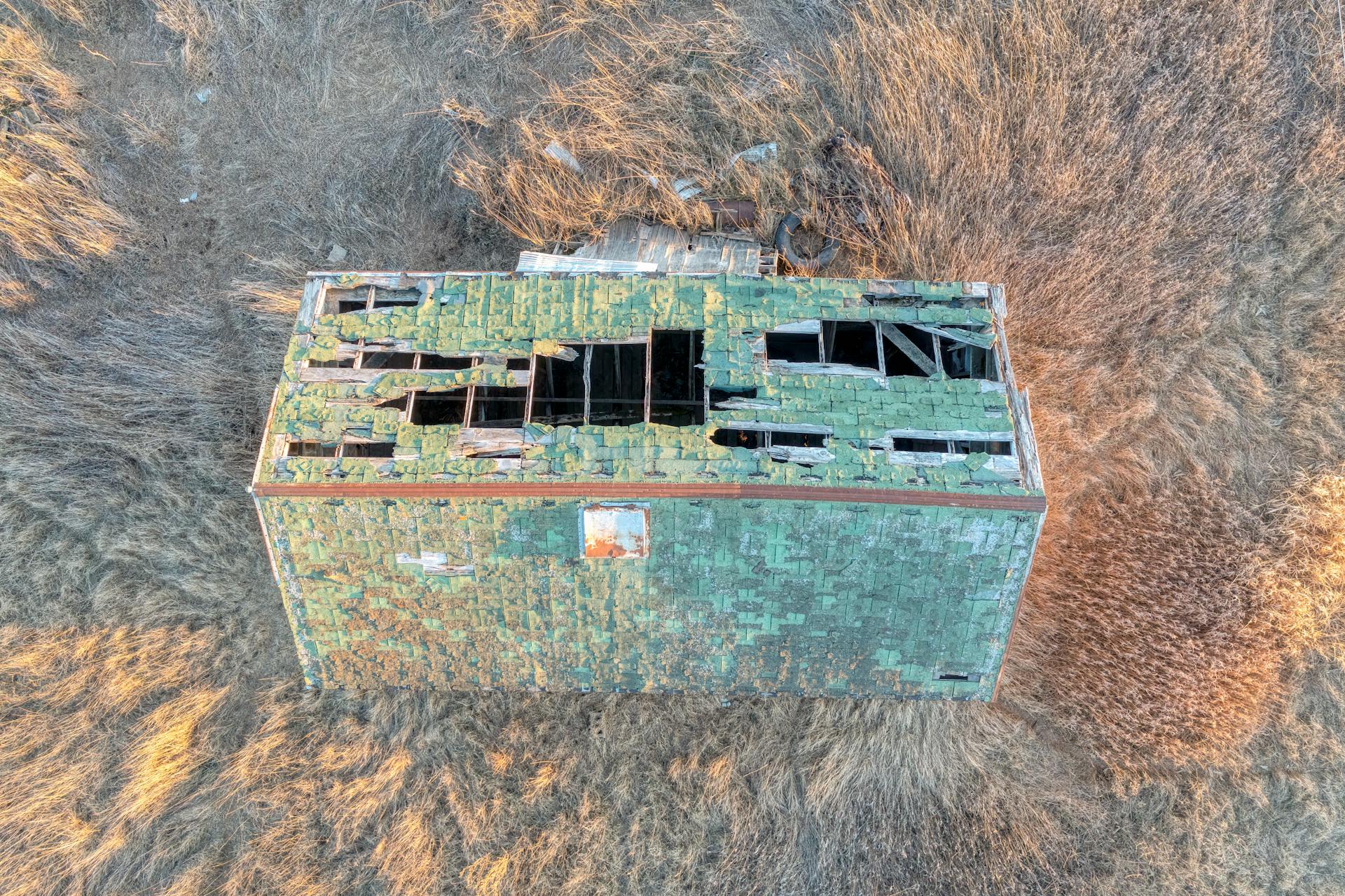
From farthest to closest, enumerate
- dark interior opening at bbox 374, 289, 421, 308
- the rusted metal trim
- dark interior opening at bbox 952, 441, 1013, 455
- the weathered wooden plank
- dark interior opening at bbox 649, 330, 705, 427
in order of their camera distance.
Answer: dark interior opening at bbox 649, 330, 705, 427 → dark interior opening at bbox 374, 289, 421, 308 → the weathered wooden plank → dark interior opening at bbox 952, 441, 1013, 455 → the rusted metal trim

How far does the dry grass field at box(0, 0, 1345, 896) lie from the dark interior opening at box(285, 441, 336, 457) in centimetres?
498

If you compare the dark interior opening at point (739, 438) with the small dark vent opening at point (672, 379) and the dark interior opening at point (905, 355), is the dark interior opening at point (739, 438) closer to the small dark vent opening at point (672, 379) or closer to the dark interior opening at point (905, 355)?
the dark interior opening at point (905, 355)

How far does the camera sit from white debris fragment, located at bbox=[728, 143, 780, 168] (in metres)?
14.4

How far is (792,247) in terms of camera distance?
14.2 m

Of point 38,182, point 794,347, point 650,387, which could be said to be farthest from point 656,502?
point 38,182

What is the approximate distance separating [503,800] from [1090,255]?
556 inches

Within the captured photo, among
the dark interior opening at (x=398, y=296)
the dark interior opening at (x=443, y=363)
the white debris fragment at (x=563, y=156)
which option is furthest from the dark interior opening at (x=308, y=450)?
the white debris fragment at (x=563, y=156)

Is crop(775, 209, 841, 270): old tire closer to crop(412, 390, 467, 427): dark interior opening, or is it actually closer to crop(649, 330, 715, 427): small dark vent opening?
crop(649, 330, 715, 427): small dark vent opening

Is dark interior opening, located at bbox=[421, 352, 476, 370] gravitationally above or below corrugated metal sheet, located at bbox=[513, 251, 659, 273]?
below

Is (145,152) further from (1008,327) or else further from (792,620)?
(1008,327)

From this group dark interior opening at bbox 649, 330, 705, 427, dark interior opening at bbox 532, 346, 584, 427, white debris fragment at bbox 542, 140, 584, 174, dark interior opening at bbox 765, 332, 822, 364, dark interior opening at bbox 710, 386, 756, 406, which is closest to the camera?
dark interior opening at bbox 710, 386, 756, 406

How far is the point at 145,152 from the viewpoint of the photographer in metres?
15.4

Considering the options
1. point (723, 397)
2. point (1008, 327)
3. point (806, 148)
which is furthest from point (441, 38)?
point (1008, 327)

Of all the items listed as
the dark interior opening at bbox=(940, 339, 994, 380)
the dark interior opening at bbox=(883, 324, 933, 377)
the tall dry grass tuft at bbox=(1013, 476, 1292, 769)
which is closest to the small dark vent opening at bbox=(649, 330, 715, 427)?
the dark interior opening at bbox=(883, 324, 933, 377)
